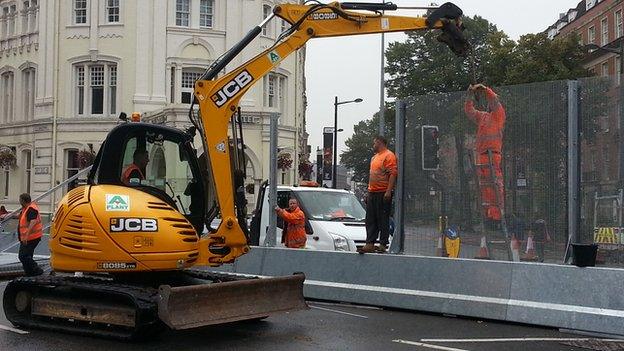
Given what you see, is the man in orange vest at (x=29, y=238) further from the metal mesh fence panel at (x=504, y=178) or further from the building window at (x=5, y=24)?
the building window at (x=5, y=24)

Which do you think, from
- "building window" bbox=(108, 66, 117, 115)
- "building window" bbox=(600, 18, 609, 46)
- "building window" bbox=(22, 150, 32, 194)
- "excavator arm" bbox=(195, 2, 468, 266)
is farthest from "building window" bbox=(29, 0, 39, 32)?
"building window" bbox=(600, 18, 609, 46)

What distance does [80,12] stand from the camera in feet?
120

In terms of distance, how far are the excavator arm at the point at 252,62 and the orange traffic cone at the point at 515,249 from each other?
2.69 meters

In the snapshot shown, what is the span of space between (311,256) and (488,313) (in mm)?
3059

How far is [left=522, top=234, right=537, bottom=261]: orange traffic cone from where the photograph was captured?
9.30 meters

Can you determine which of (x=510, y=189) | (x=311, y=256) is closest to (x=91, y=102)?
(x=311, y=256)

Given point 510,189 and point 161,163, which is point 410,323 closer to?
point 510,189

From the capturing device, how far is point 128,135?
8562 millimetres

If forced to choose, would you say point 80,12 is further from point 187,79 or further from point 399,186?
point 399,186

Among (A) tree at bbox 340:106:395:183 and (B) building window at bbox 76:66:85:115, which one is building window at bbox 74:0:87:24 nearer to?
(B) building window at bbox 76:66:85:115

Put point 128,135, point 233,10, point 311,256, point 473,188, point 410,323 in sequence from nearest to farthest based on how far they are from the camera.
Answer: point 128,135 < point 410,323 < point 473,188 < point 311,256 < point 233,10

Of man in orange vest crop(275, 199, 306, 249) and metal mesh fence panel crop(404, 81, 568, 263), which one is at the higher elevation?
metal mesh fence panel crop(404, 81, 568, 263)

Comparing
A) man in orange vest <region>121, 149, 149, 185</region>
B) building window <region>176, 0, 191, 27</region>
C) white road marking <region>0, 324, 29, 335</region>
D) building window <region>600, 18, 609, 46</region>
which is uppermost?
building window <region>600, 18, 609, 46</region>

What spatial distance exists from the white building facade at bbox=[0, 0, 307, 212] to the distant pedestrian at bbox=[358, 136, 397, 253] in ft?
75.9
